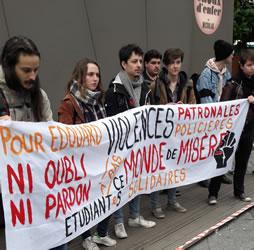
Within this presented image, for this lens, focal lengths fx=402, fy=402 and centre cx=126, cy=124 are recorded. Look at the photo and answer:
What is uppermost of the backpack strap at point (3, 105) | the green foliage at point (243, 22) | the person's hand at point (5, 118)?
the green foliage at point (243, 22)

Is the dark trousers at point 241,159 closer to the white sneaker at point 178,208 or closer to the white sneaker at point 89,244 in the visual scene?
the white sneaker at point 178,208

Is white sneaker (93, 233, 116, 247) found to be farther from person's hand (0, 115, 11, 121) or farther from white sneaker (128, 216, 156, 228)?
person's hand (0, 115, 11, 121)

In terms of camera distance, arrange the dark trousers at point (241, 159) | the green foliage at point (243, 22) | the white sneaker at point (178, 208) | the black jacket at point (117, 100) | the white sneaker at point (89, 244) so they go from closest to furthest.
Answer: the white sneaker at point (89, 244)
the black jacket at point (117, 100)
the white sneaker at point (178, 208)
the dark trousers at point (241, 159)
the green foliage at point (243, 22)

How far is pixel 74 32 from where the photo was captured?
5996mm

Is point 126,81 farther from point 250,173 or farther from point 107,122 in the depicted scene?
point 250,173

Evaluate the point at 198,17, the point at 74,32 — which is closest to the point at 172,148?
the point at 74,32

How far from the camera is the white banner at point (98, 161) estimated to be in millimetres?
2723

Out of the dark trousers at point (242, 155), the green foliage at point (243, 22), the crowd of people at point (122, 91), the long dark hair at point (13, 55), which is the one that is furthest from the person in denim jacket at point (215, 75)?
the green foliage at point (243, 22)

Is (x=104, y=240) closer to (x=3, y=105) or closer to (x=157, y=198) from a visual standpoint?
(x=157, y=198)

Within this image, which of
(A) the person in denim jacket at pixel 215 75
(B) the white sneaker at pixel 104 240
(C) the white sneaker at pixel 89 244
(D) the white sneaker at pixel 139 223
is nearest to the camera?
(C) the white sneaker at pixel 89 244

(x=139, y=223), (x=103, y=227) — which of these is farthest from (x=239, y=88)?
(x=103, y=227)

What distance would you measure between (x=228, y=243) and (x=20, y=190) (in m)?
2.27

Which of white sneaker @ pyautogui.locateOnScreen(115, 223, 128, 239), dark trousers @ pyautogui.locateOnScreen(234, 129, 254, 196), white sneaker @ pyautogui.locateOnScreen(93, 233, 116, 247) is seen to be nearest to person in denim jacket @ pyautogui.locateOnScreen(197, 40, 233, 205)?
dark trousers @ pyautogui.locateOnScreen(234, 129, 254, 196)

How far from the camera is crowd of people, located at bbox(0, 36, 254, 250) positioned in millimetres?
2686
